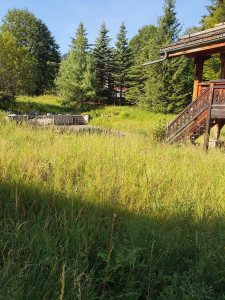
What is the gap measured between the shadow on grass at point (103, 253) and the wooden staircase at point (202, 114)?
228 inches

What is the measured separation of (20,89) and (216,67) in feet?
62.3

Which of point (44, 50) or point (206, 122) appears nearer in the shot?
point (206, 122)

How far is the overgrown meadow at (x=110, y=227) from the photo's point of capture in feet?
5.21

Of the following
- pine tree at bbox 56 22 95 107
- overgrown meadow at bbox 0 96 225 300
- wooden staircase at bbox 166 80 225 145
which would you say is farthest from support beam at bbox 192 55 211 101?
pine tree at bbox 56 22 95 107

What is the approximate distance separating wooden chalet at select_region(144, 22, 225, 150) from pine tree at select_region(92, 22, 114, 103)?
19.6 metres

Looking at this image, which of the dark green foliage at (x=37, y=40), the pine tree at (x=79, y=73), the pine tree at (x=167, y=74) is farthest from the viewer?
the dark green foliage at (x=37, y=40)

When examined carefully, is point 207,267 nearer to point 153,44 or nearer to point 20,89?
point 20,89

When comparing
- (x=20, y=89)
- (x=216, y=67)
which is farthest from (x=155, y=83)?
(x=20, y=89)

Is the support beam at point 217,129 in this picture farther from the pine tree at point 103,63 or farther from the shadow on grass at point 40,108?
the pine tree at point 103,63

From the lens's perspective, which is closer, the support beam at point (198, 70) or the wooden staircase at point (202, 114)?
the wooden staircase at point (202, 114)

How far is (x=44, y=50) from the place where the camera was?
3300cm

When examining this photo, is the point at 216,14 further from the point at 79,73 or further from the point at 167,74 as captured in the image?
the point at 79,73

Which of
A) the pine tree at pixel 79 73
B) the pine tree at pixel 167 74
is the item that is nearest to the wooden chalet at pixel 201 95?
the pine tree at pixel 167 74

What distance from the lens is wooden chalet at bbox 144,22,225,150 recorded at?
761cm
